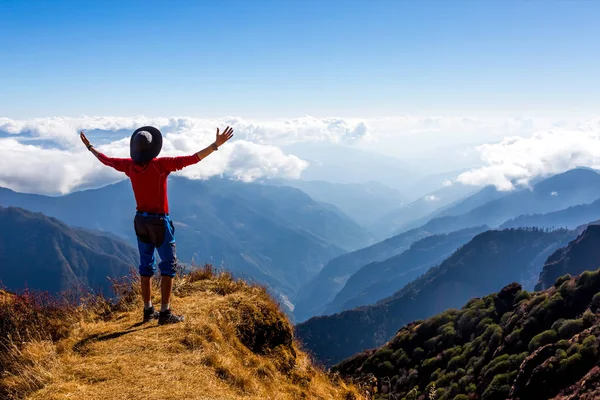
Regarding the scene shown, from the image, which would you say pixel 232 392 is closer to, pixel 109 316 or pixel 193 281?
pixel 109 316

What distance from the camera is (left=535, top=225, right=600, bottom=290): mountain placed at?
554 feet

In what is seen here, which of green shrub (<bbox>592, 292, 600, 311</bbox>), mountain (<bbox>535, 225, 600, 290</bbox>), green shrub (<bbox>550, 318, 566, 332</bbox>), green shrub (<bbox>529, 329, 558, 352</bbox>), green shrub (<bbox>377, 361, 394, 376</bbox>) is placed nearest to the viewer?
green shrub (<bbox>529, 329, 558, 352</bbox>)

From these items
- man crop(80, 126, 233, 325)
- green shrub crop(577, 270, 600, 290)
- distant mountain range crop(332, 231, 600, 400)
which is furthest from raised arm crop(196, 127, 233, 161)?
green shrub crop(577, 270, 600, 290)

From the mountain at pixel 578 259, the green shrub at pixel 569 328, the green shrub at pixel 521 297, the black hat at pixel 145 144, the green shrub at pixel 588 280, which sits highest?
the black hat at pixel 145 144

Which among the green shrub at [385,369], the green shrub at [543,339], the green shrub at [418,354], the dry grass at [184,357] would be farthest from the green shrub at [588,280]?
the dry grass at [184,357]

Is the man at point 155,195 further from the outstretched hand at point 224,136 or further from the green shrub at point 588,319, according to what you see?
the green shrub at point 588,319

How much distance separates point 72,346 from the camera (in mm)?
6703

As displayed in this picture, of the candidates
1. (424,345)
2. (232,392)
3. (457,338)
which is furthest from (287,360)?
(457,338)

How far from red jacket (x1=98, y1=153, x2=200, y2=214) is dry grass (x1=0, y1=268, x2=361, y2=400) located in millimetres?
2526

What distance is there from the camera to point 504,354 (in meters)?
25.4

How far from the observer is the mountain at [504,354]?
1680 centimetres

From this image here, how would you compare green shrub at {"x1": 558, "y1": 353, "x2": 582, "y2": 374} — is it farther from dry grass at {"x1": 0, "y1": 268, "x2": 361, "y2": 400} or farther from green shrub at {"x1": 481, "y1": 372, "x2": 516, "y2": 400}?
dry grass at {"x1": 0, "y1": 268, "x2": 361, "y2": 400}

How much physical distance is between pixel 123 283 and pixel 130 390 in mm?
5508

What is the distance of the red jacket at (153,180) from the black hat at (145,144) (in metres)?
0.15
